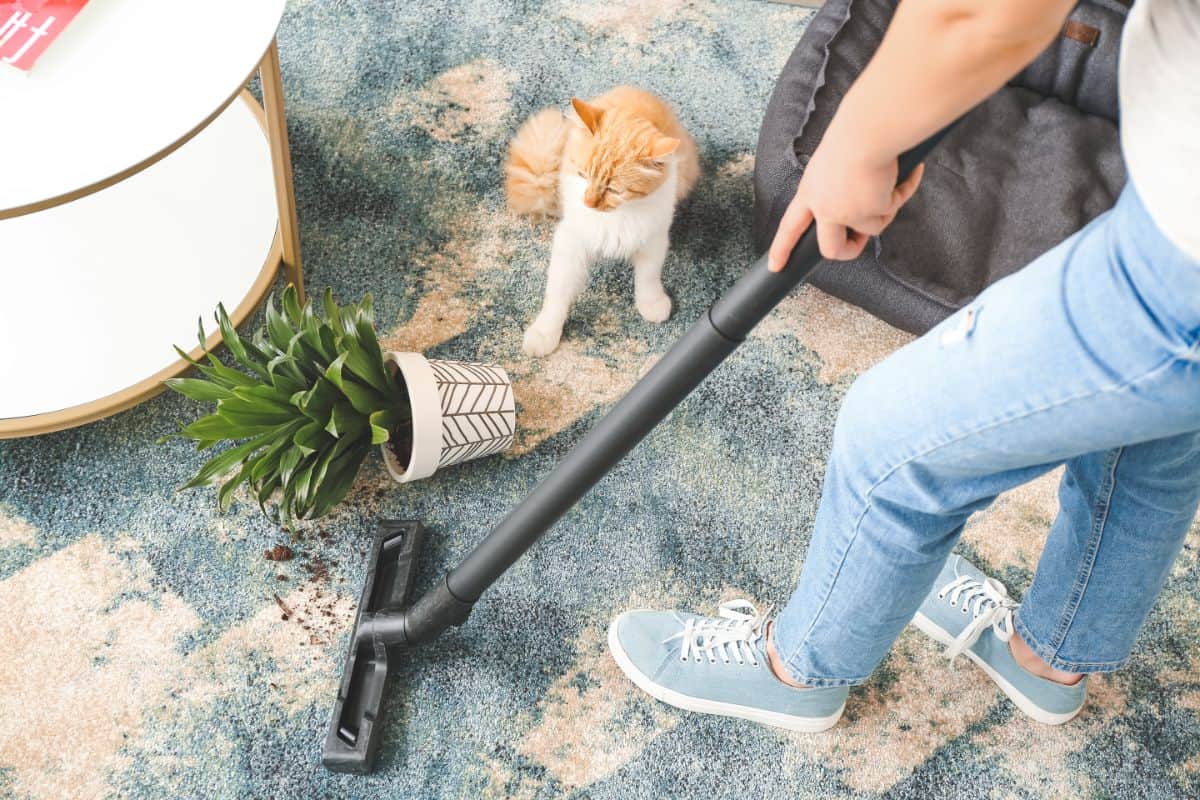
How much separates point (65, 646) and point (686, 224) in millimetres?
1131

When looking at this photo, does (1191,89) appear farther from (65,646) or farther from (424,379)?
(65,646)

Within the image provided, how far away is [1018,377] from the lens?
620 mm

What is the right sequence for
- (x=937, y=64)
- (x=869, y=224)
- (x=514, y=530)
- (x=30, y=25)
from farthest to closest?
(x=30, y=25) → (x=514, y=530) → (x=869, y=224) → (x=937, y=64)

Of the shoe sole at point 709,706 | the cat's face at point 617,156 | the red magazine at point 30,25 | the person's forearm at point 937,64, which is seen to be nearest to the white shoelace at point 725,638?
the shoe sole at point 709,706

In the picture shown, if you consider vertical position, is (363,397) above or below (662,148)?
below

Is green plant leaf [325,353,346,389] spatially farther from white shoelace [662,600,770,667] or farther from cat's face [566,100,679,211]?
white shoelace [662,600,770,667]

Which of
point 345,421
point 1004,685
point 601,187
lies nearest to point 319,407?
point 345,421

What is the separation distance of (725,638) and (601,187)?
626 millimetres

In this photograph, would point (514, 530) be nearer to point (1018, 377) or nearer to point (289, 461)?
point (289, 461)

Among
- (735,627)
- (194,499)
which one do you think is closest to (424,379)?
(194,499)

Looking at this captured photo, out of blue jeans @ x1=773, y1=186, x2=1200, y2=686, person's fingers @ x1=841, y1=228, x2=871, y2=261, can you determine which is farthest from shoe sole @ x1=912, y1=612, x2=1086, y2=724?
person's fingers @ x1=841, y1=228, x2=871, y2=261

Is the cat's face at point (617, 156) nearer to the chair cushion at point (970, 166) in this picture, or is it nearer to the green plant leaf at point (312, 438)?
the chair cushion at point (970, 166)

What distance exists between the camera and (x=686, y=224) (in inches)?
65.4

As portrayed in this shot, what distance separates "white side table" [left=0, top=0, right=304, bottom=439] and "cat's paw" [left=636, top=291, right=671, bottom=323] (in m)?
0.54
